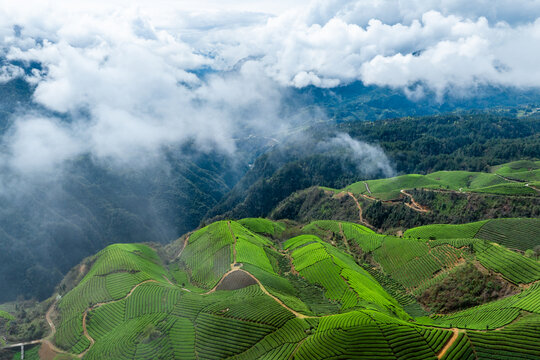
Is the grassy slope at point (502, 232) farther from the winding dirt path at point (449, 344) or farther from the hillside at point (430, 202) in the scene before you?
the winding dirt path at point (449, 344)

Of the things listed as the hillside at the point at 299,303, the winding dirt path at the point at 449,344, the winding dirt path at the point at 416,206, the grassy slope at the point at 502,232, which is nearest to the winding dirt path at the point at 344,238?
the hillside at the point at 299,303

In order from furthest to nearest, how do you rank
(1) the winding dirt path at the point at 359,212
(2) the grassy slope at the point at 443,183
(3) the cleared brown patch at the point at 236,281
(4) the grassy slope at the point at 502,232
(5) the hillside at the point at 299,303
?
(2) the grassy slope at the point at 443,183, (1) the winding dirt path at the point at 359,212, (4) the grassy slope at the point at 502,232, (3) the cleared brown patch at the point at 236,281, (5) the hillside at the point at 299,303

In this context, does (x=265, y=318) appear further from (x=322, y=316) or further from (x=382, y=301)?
(x=382, y=301)

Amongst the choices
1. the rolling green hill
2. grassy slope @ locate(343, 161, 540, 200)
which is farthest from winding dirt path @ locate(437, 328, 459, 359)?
grassy slope @ locate(343, 161, 540, 200)

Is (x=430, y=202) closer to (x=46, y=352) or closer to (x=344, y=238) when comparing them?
(x=344, y=238)

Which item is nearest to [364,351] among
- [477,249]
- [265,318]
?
[265,318]

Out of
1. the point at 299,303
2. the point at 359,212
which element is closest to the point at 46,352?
the point at 299,303

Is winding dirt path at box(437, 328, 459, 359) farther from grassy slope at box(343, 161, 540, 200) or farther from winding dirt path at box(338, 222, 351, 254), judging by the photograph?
grassy slope at box(343, 161, 540, 200)
